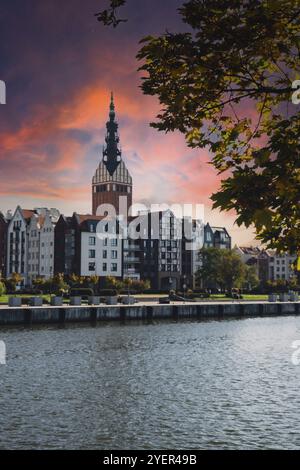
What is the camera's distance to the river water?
981 inches

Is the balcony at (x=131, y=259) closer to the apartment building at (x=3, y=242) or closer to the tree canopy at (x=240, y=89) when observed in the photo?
the apartment building at (x=3, y=242)

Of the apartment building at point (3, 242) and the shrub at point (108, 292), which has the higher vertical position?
the apartment building at point (3, 242)

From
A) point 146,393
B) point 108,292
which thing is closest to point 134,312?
point 108,292

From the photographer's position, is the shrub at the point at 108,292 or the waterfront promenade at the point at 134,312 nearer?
the waterfront promenade at the point at 134,312

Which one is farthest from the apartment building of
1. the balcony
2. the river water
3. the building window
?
the river water

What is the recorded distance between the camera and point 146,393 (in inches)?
1346

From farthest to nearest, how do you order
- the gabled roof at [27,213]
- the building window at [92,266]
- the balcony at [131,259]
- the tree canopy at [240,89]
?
the gabled roof at [27,213] → the balcony at [131,259] → the building window at [92,266] → the tree canopy at [240,89]

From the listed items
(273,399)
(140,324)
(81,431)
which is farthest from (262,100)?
(140,324)

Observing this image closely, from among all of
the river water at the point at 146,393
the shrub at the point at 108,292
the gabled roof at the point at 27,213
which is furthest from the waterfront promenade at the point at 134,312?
the gabled roof at the point at 27,213

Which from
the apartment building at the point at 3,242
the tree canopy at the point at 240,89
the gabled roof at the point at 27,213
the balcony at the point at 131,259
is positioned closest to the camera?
the tree canopy at the point at 240,89

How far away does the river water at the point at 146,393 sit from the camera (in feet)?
81.8

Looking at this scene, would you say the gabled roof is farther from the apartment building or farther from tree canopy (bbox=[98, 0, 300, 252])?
tree canopy (bbox=[98, 0, 300, 252])
